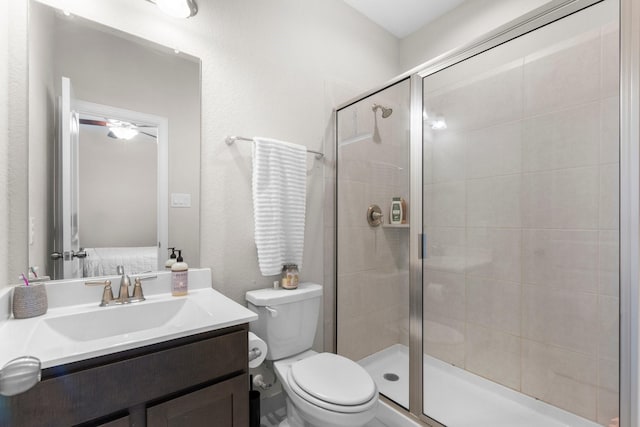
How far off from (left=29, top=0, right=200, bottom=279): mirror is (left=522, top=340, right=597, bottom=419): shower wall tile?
1.86m

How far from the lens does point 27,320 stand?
37.7 inches

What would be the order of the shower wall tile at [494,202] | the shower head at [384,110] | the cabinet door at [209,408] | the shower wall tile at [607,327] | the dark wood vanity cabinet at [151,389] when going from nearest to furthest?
the dark wood vanity cabinet at [151,389]
the cabinet door at [209,408]
the shower wall tile at [607,327]
the shower wall tile at [494,202]
the shower head at [384,110]

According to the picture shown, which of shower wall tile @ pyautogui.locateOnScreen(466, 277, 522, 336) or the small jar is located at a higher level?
the small jar

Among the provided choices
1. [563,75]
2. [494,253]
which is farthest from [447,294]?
[563,75]

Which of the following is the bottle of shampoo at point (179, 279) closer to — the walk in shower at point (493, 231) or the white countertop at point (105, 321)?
the white countertop at point (105, 321)

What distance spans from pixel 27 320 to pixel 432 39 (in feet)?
8.89

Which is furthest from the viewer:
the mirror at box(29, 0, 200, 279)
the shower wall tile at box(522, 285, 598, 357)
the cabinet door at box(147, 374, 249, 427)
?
the shower wall tile at box(522, 285, 598, 357)

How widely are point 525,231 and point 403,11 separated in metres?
1.68

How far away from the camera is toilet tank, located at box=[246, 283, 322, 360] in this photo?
1442 mm

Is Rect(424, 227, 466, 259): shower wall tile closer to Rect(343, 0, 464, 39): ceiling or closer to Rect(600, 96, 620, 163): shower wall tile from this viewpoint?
Rect(600, 96, 620, 163): shower wall tile

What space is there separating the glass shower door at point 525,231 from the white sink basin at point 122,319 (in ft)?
3.93

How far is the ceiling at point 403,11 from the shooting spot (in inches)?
79.6

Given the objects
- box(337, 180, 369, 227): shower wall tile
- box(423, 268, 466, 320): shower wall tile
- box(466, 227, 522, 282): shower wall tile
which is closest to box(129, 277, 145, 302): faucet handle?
box(337, 180, 369, 227): shower wall tile

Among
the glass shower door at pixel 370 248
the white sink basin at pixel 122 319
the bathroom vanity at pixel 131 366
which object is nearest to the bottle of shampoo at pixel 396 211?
the glass shower door at pixel 370 248
